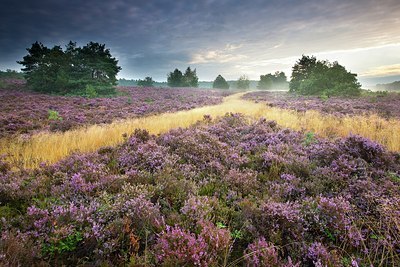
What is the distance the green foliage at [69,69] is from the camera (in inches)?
1160

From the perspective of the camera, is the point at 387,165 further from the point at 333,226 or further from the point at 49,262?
the point at 49,262

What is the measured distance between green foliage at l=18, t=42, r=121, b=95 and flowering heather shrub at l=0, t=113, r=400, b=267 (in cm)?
2973

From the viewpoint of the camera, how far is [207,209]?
3.45m

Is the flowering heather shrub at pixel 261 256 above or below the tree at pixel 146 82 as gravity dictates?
below

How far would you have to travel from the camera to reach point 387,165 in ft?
16.9

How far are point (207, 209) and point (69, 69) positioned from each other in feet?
129

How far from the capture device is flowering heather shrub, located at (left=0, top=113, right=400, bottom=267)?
258 centimetres

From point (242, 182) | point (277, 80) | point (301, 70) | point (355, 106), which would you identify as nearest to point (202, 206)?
point (242, 182)

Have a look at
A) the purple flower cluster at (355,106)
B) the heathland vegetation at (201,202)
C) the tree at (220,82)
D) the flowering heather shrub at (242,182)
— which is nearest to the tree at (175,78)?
the tree at (220,82)

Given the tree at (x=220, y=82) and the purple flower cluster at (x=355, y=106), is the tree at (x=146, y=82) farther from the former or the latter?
the purple flower cluster at (x=355, y=106)

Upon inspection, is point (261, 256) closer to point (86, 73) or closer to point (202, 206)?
point (202, 206)

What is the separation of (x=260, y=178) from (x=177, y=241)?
2956 millimetres

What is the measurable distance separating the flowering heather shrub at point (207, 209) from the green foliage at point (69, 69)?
1170 inches

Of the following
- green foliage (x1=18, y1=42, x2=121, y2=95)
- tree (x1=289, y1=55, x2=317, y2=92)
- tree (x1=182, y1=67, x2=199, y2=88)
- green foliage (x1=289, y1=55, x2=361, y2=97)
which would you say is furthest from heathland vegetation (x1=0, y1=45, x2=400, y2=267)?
tree (x1=182, y1=67, x2=199, y2=88)
